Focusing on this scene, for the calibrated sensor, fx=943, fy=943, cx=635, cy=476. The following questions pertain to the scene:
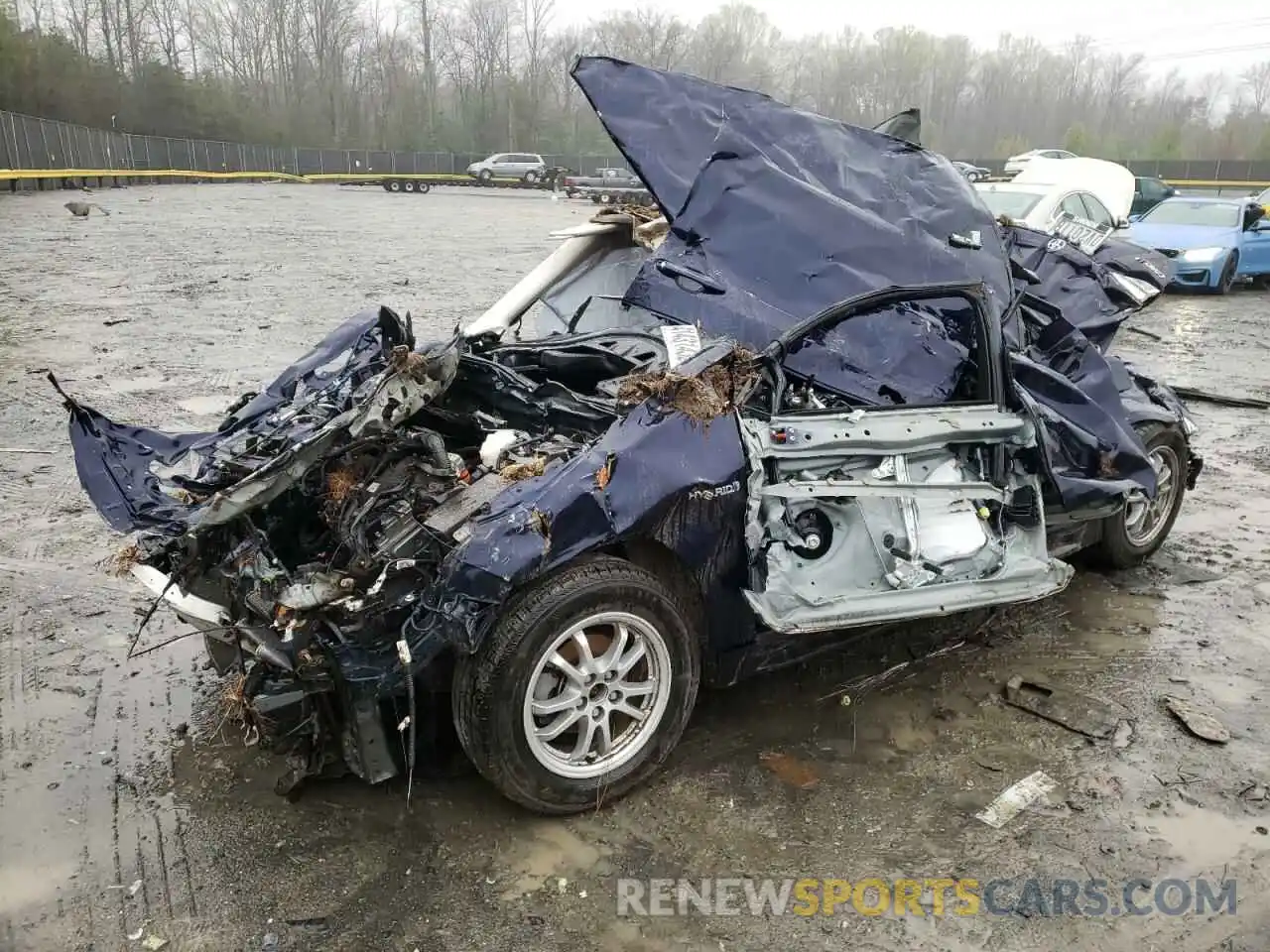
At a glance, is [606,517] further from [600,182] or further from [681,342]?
[600,182]

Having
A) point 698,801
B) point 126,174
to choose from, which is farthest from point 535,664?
point 126,174

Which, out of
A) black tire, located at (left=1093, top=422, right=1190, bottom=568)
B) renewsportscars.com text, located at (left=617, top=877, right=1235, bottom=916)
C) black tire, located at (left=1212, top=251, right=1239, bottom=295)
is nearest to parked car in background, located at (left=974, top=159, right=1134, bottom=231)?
black tire, located at (left=1212, top=251, right=1239, bottom=295)

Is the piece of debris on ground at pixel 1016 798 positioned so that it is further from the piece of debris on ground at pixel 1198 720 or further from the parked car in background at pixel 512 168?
the parked car in background at pixel 512 168

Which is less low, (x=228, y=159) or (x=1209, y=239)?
(x=228, y=159)

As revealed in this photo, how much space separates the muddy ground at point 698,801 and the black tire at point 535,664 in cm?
14

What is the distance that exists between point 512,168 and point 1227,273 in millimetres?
37839

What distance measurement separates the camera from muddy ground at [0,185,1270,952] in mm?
2730

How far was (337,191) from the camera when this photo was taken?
1697 inches

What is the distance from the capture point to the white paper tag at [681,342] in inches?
136

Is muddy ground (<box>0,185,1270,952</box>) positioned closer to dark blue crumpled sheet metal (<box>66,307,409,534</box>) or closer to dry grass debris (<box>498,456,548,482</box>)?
dark blue crumpled sheet metal (<box>66,307,409,534</box>)

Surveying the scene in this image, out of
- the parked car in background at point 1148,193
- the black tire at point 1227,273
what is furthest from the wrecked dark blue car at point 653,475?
the parked car in background at point 1148,193

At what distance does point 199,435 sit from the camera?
4.13 meters

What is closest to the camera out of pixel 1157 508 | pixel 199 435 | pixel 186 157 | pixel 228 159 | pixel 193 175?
pixel 199 435

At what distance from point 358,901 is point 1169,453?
4.72m
